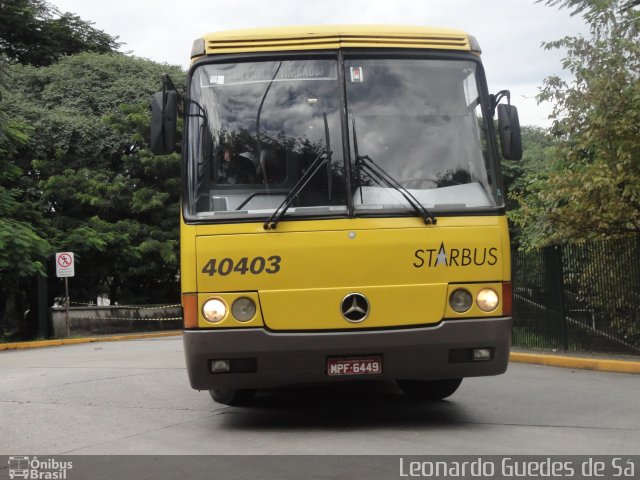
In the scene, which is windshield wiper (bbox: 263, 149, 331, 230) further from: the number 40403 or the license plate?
the license plate

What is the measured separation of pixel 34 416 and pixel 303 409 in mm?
2679

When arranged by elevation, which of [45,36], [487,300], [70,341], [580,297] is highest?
[45,36]

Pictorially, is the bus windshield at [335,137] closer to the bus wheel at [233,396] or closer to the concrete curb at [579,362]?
the bus wheel at [233,396]

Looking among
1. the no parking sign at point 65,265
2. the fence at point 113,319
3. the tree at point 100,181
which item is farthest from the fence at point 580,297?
the tree at point 100,181

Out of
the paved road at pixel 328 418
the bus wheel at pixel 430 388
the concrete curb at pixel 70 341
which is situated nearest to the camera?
the paved road at pixel 328 418

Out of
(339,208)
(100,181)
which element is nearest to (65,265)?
(100,181)

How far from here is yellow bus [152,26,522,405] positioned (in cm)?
702

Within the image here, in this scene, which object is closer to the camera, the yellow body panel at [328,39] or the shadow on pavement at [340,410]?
the yellow body panel at [328,39]

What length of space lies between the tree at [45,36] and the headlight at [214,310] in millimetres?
32517

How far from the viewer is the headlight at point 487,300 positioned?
7.18 metres

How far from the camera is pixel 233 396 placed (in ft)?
28.8

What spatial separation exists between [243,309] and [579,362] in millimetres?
7073
